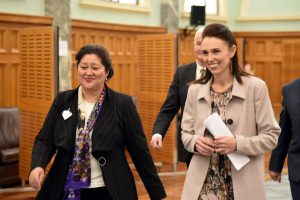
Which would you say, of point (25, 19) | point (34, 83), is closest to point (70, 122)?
point (34, 83)

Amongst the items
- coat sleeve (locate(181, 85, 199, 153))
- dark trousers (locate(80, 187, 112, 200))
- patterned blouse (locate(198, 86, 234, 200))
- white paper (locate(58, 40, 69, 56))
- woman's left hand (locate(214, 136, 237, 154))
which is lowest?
dark trousers (locate(80, 187, 112, 200))

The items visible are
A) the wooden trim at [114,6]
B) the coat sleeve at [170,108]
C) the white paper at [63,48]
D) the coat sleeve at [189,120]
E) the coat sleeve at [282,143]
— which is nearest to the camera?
the coat sleeve at [189,120]

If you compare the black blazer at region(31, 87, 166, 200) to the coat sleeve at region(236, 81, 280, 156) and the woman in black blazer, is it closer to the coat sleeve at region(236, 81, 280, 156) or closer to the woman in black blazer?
the woman in black blazer

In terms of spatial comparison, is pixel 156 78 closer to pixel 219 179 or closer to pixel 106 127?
pixel 106 127

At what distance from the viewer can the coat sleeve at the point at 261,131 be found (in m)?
2.86

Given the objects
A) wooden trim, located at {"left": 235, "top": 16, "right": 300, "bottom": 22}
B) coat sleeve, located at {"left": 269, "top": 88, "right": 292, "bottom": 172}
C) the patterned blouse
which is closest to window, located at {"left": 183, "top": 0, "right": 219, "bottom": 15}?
wooden trim, located at {"left": 235, "top": 16, "right": 300, "bottom": 22}

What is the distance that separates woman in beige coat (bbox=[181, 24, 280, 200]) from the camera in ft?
9.46

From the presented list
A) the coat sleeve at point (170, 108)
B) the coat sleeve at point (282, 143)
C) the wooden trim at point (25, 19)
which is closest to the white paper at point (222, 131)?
the coat sleeve at point (282, 143)

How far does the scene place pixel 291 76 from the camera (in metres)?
13.9

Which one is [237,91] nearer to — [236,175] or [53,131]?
[236,175]

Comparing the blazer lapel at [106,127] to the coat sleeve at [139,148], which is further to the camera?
the coat sleeve at [139,148]

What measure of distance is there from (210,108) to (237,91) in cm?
17

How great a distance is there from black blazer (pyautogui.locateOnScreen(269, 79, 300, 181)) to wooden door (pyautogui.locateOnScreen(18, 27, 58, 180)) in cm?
399

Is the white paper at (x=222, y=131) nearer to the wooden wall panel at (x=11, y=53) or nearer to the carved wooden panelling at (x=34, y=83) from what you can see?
the carved wooden panelling at (x=34, y=83)
